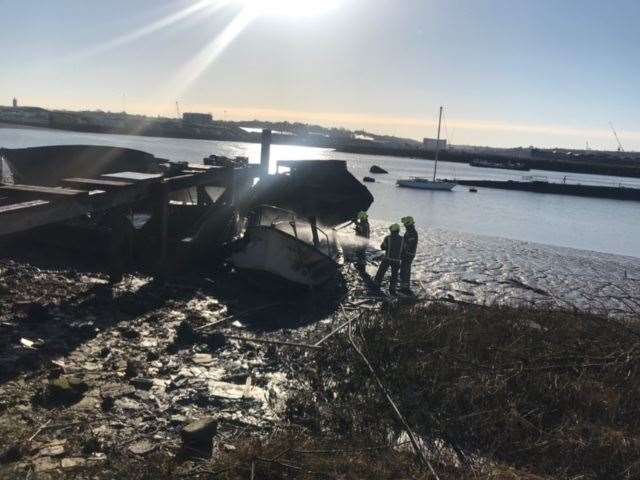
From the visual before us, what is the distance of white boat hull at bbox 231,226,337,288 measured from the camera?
1306 centimetres

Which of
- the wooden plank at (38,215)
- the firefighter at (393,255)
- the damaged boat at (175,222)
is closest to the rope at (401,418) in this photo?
the damaged boat at (175,222)

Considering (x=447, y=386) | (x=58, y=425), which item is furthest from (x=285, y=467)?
(x=447, y=386)

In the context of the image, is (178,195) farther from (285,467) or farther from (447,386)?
(285,467)

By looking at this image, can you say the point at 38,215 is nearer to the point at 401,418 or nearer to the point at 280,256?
the point at 280,256

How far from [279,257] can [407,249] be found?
3570mm

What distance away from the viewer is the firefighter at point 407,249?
14625 mm

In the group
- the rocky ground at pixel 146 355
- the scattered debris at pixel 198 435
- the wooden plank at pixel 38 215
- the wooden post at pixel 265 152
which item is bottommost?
the rocky ground at pixel 146 355

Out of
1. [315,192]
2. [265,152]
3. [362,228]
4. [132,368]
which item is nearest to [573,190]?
[315,192]

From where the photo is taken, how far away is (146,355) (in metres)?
8.74

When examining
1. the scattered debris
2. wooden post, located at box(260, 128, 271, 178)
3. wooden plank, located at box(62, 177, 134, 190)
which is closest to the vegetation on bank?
the scattered debris

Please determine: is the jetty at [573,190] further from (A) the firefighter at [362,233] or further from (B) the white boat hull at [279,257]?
(B) the white boat hull at [279,257]

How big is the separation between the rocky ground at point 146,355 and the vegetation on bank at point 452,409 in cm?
34

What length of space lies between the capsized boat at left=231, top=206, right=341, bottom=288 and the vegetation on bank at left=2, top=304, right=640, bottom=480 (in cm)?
293

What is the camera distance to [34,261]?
13680 millimetres
